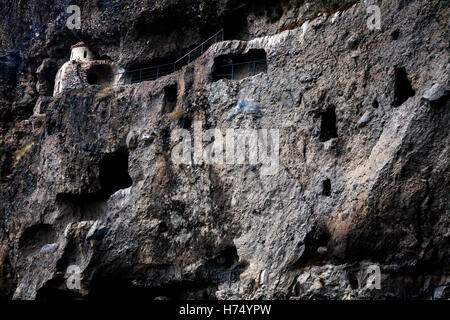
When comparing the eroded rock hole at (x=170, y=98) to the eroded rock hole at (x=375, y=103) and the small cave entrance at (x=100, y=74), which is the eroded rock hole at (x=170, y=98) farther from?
the eroded rock hole at (x=375, y=103)

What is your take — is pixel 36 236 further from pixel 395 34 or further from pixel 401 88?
pixel 395 34

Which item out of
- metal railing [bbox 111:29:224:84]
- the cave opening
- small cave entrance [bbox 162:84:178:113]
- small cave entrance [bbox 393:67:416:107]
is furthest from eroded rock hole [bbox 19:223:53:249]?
the cave opening

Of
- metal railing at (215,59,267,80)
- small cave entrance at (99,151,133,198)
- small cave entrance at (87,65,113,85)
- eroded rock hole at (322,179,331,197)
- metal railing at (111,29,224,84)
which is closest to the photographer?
eroded rock hole at (322,179,331,197)

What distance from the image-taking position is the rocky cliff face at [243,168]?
17.6m

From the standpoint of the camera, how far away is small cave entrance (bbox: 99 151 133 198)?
85.5ft

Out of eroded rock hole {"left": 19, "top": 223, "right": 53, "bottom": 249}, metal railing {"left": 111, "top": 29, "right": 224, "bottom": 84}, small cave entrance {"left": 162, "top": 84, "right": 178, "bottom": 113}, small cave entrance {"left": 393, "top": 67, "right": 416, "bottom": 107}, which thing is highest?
metal railing {"left": 111, "top": 29, "right": 224, "bottom": 84}

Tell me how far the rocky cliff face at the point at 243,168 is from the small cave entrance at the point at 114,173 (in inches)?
2.2

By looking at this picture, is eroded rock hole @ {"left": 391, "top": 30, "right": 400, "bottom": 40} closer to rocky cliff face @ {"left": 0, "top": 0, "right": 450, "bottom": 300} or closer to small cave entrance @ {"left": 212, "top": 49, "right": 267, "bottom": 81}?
rocky cliff face @ {"left": 0, "top": 0, "right": 450, "bottom": 300}

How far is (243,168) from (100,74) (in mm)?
11691

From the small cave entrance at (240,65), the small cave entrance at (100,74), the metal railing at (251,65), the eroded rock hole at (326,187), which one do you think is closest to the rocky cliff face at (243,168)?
the eroded rock hole at (326,187)

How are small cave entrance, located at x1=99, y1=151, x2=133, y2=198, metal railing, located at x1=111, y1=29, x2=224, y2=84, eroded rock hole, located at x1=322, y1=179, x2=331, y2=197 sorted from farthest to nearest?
metal railing, located at x1=111, y1=29, x2=224, y2=84 → small cave entrance, located at x1=99, y1=151, x2=133, y2=198 → eroded rock hole, located at x1=322, y1=179, x2=331, y2=197

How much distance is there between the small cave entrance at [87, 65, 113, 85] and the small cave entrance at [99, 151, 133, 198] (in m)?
5.43

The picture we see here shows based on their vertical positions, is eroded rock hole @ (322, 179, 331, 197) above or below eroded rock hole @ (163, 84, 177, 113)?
below
